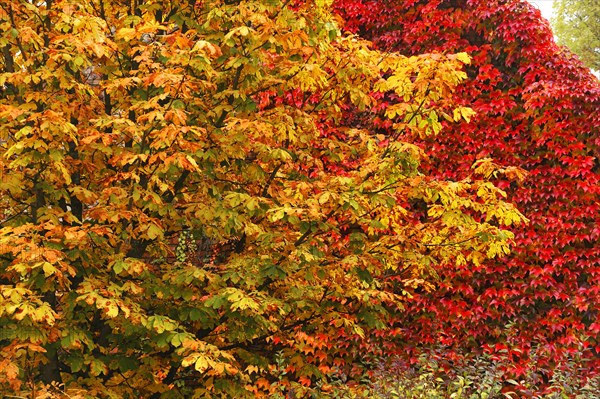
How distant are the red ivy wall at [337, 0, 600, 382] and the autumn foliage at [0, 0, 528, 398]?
105 inches

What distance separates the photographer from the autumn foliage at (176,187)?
16.9 ft

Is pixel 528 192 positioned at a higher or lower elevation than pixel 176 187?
higher

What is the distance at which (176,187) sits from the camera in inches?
243

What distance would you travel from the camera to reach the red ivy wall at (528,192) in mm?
8906

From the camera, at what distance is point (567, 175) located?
9.20 m

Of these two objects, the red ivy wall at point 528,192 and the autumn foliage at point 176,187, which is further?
the red ivy wall at point 528,192

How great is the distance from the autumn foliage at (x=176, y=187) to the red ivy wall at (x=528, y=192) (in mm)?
2666

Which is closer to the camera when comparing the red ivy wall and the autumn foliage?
the autumn foliage

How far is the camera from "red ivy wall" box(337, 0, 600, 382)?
8906 mm

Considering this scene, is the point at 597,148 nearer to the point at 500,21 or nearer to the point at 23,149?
the point at 500,21

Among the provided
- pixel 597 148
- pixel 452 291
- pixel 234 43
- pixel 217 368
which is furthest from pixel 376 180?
pixel 597 148

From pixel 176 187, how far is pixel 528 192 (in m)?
5.28

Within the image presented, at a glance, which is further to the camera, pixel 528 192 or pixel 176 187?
pixel 528 192

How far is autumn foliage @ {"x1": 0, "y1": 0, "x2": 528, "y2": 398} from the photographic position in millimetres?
5148
